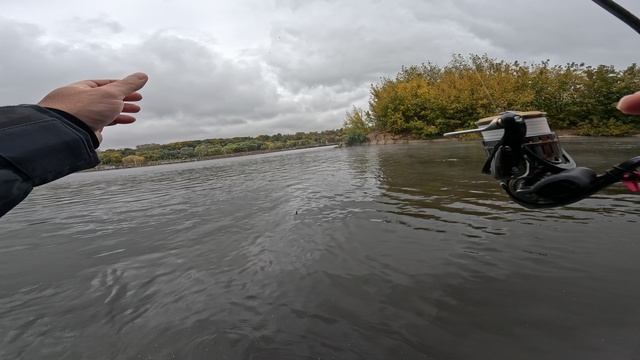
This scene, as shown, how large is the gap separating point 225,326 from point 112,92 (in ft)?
13.8

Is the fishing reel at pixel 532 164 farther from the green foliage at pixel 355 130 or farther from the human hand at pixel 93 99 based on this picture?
the green foliage at pixel 355 130

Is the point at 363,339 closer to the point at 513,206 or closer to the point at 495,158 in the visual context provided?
the point at 495,158

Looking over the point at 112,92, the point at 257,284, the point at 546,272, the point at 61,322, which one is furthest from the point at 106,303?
the point at 546,272

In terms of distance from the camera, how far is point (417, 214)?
32.9 ft

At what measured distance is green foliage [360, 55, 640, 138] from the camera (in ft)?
144

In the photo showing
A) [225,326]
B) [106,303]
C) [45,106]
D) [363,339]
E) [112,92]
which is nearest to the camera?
[45,106]

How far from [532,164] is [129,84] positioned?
3.79 metres

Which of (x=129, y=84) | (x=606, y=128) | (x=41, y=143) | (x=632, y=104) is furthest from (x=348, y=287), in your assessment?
(x=606, y=128)

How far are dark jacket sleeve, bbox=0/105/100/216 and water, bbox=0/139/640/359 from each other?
3.66 metres

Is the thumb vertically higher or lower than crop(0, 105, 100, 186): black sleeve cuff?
higher

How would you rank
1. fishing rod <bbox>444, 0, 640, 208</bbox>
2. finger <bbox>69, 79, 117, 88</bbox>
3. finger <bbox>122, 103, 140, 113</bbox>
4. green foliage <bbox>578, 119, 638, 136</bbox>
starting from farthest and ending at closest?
1. green foliage <bbox>578, 119, 638, 136</bbox>
2. fishing rod <bbox>444, 0, 640, 208</bbox>
3. finger <bbox>122, 103, 140, 113</bbox>
4. finger <bbox>69, 79, 117, 88</bbox>

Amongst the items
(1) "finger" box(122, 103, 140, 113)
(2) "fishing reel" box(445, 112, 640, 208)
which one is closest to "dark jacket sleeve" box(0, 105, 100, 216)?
(1) "finger" box(122, 103, 140, 113)

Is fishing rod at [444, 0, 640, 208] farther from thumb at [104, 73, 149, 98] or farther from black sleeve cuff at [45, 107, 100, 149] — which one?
black sleeve cuff at [45, 107, 100, 149]

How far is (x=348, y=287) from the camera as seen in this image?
5.83 m
